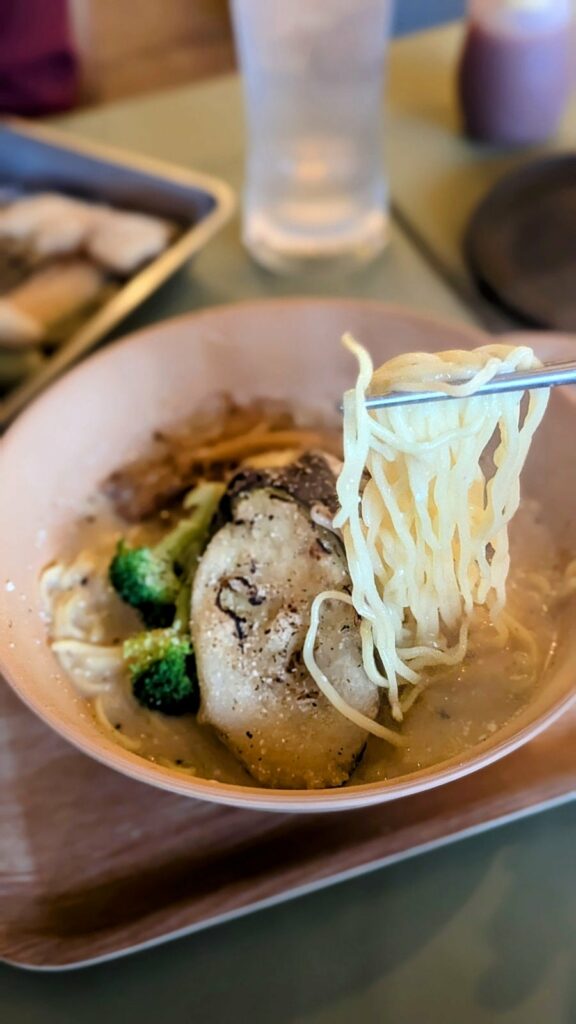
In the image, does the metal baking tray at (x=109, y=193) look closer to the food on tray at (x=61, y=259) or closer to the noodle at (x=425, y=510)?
the food on tray at (x=61, y=259)

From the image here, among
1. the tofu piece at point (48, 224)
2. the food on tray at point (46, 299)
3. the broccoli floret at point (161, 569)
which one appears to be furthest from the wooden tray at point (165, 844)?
the tofu piece at point (48, 224)

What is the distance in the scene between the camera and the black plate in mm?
1631

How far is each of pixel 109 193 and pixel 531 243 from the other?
904mm

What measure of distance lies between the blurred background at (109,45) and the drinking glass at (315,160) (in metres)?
1.22

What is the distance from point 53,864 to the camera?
39.1 inches

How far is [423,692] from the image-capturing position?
Answer: 1002 mm

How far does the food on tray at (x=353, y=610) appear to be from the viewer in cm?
93

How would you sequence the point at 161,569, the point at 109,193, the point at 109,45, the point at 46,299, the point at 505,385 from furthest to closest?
the point at 109,45 < the point at 109,193 < the point at 46,299 < the point at 161,569 < the point at 505,385

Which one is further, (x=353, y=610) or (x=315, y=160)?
(x=315, y=160)

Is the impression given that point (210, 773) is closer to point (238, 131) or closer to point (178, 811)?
point (178, 811)

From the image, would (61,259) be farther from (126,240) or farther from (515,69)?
(515,69)

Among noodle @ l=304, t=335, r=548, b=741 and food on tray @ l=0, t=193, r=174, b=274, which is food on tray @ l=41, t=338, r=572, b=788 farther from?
food on tray @ l=0, t=193, r=174, b=274

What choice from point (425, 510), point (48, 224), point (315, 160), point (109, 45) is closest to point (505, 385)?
point (425, 510)

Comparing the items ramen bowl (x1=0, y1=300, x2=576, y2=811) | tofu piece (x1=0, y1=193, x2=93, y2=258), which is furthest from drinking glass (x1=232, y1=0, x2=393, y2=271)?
ramen bowl (x1=0, y1=300, x2=576, y2=811)
